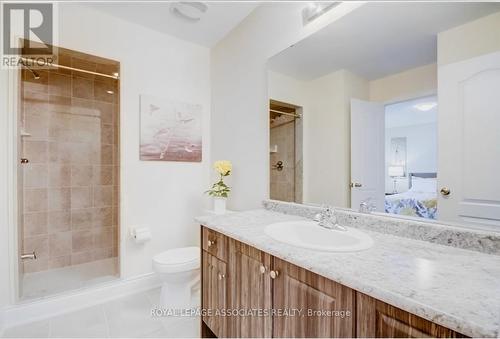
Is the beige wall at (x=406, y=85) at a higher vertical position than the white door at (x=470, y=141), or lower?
higher

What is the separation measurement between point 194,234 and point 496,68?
8.25 feet

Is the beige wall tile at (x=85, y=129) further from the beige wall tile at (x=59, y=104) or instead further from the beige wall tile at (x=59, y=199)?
the beige wall tile at (x=59, y=199)

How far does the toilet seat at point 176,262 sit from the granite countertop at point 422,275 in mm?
929

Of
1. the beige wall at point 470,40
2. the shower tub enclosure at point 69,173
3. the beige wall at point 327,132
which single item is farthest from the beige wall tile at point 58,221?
the beige wall at point 470,40

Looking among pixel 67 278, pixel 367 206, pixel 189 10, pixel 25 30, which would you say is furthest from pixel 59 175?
pixel 367 206

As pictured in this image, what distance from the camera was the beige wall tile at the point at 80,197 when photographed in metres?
2.68

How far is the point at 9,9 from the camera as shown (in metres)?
1.70

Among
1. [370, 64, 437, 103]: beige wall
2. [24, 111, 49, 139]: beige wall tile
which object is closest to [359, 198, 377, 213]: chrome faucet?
[370, 64, 437, 103]: beige wall

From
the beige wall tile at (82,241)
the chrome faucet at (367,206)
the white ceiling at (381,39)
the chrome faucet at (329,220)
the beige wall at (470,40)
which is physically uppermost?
the white ceiling at (381,39)

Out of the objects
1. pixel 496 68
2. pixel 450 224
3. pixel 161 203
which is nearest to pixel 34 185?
pixel 161 203

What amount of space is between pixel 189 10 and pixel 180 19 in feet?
0.55

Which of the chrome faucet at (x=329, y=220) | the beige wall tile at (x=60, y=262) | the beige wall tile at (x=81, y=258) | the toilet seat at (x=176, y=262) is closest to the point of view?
the chrome faucet at (x=329, y=220)

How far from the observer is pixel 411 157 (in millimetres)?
1102

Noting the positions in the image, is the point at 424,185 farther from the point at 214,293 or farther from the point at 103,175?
the point at 103,175
